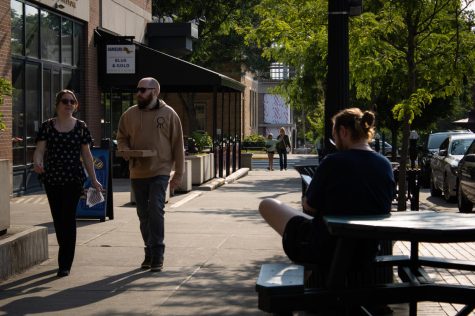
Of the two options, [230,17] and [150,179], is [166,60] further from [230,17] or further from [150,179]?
[230,17]

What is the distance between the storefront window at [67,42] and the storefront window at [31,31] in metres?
1.72

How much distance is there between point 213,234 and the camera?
11664 mm

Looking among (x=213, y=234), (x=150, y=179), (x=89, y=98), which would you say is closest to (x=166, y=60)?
(x=89, y=98)

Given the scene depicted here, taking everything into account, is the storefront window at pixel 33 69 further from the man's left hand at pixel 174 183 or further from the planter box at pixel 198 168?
the man's left hand at pixel 174 183

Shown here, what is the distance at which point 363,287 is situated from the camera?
17.3 ft

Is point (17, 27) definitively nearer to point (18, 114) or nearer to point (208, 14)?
point (18, 114)

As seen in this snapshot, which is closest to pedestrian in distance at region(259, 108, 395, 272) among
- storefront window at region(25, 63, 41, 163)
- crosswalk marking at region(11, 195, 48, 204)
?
crosswalk marking at region(11, 195, 48, 204)

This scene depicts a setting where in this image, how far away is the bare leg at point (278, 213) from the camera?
19.6 feet

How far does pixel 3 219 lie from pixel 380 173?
170 inches

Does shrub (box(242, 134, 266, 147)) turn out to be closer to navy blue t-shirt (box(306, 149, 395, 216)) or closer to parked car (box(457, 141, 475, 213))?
parked car (box(457, 141, 475, 213))

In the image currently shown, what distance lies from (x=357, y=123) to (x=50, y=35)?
1530 cm

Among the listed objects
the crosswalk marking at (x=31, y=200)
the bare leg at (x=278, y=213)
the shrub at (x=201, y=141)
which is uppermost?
the shrub at (x=201, y=141)

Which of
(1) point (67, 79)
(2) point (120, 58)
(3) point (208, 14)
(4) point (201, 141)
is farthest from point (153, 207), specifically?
(3) point (208, 14)

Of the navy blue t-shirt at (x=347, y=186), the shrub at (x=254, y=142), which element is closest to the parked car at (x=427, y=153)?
the navy blue t-shirt at (x=347, y=186)
